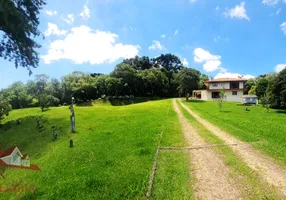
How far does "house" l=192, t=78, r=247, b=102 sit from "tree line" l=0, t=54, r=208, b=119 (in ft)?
14.8

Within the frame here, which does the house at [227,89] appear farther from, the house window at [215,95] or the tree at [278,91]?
the tree at [278,91]

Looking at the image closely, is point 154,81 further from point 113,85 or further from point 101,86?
point 101,86

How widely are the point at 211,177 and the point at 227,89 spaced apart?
5314 centimetres

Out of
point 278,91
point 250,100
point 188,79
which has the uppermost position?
point 188,79

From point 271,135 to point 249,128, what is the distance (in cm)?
240

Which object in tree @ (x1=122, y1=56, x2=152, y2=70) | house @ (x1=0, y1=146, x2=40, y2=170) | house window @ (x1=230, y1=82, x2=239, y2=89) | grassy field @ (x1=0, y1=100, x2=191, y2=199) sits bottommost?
house @ (x1=0, y1=146, x2=40, y2=170)

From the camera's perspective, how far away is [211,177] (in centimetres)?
719

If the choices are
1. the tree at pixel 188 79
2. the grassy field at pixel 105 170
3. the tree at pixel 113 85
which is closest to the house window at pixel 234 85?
the tree at pixel 188 79

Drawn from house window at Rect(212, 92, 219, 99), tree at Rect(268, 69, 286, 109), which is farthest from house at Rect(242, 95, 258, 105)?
house window at Rect(212, 92, 219, 99)

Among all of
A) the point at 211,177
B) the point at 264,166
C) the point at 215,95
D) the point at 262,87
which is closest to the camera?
the point at 211,177

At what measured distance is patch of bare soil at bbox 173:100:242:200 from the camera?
6.09m

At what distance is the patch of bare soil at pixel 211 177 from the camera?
6.09 meters

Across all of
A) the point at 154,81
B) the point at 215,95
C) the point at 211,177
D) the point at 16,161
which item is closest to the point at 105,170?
the point at 211,177

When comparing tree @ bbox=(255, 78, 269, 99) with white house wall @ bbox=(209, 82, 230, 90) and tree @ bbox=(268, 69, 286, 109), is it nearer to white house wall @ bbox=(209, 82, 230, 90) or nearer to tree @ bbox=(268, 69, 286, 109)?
white house wall @ bbox=(209, 82, 230, 90)
